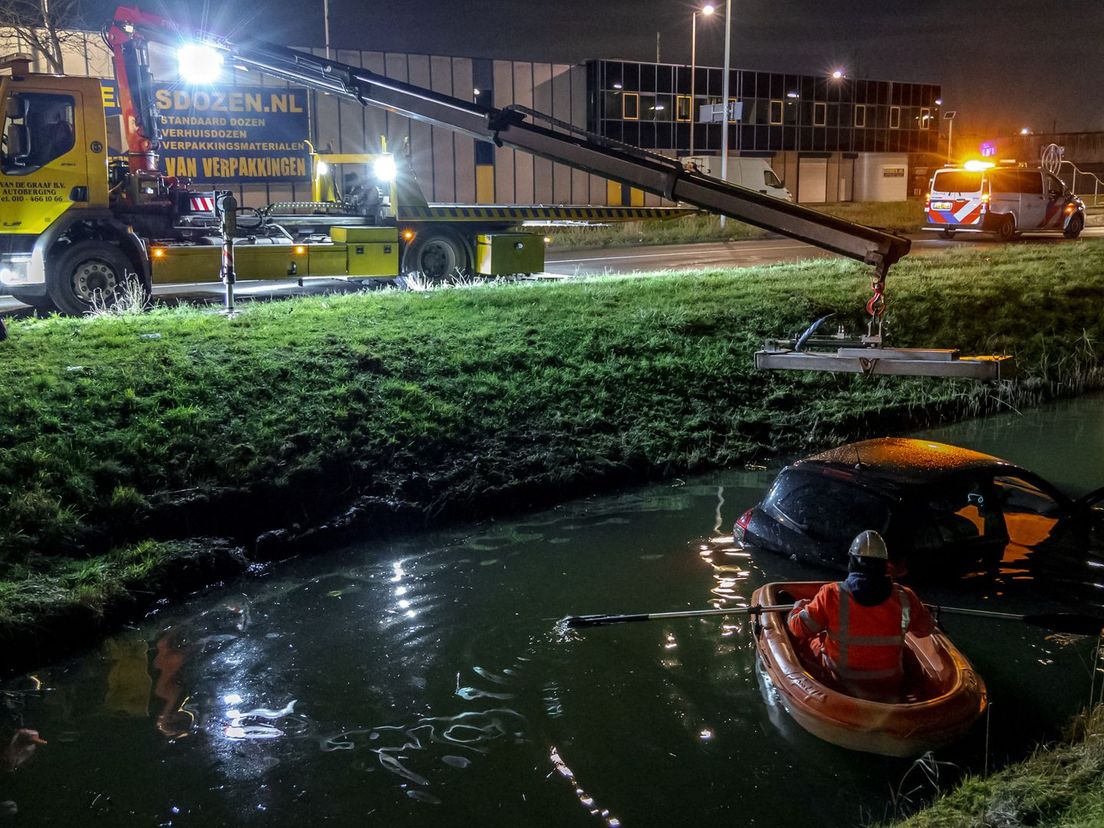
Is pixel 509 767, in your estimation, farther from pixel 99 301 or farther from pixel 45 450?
pixel 99 301

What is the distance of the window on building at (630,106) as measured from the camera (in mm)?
51237

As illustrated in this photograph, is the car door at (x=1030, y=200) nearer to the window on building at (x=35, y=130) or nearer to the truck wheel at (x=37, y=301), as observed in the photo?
the window on building at (x=35, y=130)

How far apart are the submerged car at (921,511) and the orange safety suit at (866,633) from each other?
5.25ft

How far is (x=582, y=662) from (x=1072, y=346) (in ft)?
46.8

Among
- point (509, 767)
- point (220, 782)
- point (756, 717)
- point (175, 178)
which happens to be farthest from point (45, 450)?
point (175, 178)

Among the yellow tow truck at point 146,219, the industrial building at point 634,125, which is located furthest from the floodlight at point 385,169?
the industrial building at point 634,125

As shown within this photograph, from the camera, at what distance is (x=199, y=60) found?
52.6ft

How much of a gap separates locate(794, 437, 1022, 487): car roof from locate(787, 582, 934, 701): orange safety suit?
1.86 meters

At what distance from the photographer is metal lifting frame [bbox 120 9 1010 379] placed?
882 cm

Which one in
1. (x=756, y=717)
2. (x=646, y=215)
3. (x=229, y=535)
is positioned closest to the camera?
(x=756, y=717)

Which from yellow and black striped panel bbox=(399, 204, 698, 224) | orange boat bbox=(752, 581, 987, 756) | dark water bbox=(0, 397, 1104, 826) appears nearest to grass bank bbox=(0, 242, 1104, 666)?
dark water bbox=(0, 397, 1104, 826)

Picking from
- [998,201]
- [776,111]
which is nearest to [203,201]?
[998,201]

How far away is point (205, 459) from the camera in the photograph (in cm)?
1040

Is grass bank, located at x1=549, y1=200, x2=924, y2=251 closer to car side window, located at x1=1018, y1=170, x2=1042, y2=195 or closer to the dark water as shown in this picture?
car side window, located at x1=1018, y1=170, x2=1042, y2=195
